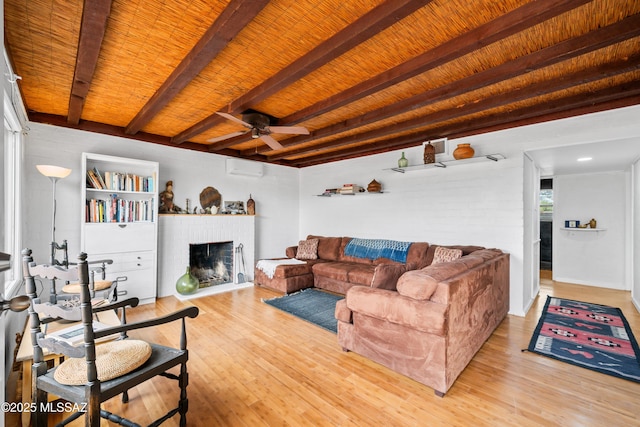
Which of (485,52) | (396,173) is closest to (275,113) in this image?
(485,52)

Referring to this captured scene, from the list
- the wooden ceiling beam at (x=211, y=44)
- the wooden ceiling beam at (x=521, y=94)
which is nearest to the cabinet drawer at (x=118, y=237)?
the wooden ceiling beam at (x=211, y=44)

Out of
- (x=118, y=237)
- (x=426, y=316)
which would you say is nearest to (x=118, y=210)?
(x=118, y=237)

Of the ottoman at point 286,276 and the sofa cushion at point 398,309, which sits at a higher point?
the sofa cushion at point 398,309

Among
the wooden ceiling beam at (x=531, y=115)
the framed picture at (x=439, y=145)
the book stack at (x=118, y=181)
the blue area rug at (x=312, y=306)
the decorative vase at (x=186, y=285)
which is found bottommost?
the blue area rug at (x=312, y=306)

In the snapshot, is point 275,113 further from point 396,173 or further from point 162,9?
point 396,173

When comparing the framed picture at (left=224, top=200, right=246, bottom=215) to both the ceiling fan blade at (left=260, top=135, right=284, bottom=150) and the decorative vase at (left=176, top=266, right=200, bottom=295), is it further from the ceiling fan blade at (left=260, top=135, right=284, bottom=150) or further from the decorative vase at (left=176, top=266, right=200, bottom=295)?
the ceiling fan blade at (left=260, top=135, right=284, bottom=150)

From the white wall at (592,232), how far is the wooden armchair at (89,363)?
6.87m

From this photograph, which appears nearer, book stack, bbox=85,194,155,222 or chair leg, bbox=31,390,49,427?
chair leg, bbox=31,390,49,427

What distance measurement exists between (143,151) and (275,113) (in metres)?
2.48

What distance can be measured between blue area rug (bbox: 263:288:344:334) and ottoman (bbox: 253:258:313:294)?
131mm

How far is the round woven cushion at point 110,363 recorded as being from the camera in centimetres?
142

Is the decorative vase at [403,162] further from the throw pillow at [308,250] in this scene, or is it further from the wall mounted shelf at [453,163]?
the throw pillow at [308,250]

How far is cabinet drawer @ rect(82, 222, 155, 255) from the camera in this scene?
3.72 m

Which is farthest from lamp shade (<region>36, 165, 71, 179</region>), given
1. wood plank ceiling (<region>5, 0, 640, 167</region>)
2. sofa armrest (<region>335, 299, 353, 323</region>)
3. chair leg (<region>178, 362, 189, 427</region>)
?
sofa armrest (<region>335, 299, 353, 323</region>)
